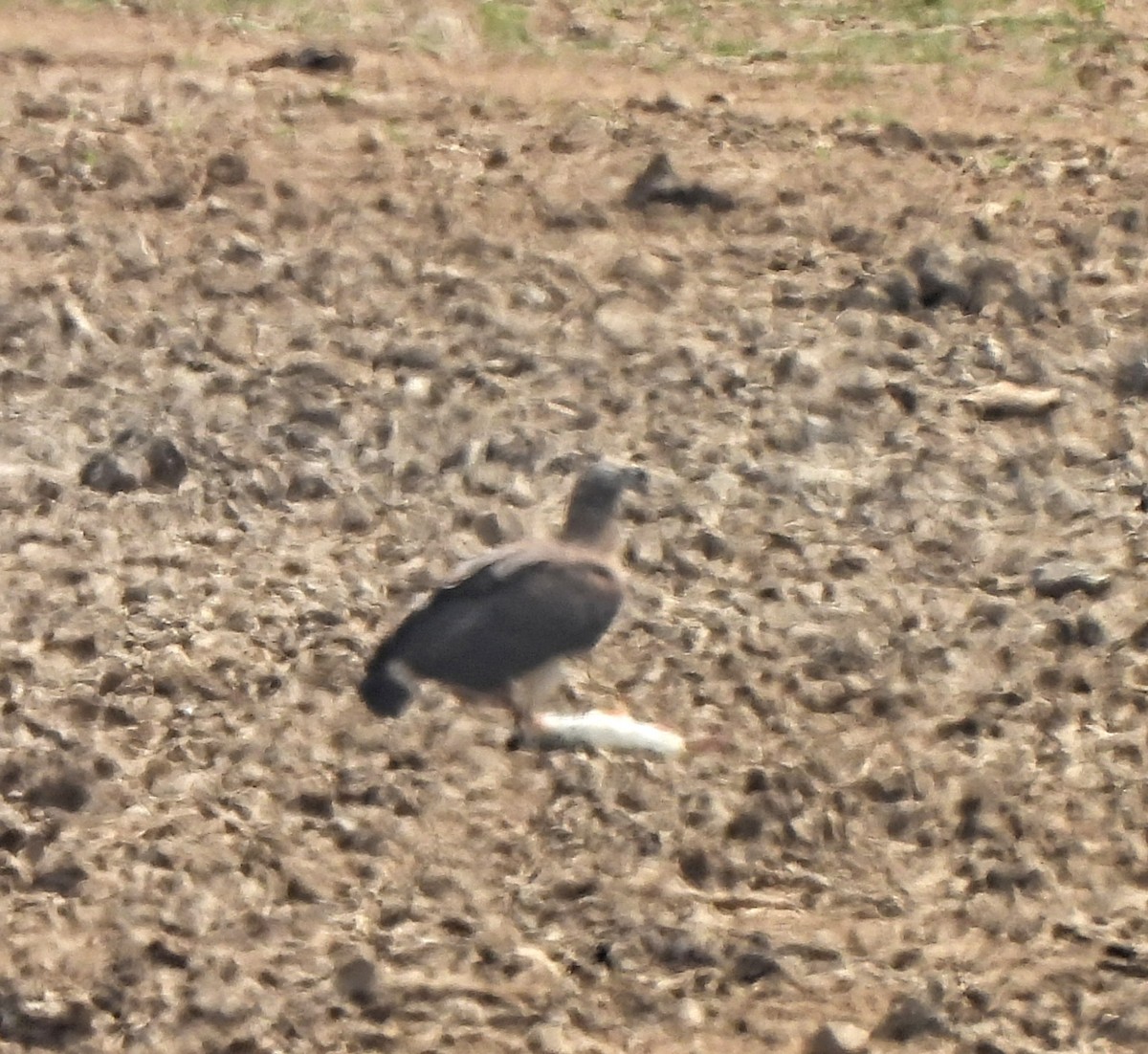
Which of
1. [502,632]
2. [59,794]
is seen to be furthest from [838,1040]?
[59,794]

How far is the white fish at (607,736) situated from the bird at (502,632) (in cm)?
5

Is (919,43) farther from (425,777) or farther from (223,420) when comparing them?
(425,777)

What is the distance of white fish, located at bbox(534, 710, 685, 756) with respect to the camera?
15.7 feet

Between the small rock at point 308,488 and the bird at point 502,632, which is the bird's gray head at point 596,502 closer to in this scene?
the bird at point 502,632

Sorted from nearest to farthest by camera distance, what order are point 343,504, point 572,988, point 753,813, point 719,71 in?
point 572,988 < point 753,813 < point 343,504 < point 719,71

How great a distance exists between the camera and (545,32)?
7.16 m

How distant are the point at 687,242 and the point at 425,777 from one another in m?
2.28

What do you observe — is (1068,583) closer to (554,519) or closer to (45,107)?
(554,519)

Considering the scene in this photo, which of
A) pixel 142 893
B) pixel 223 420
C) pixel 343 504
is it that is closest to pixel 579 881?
pixel 142 893

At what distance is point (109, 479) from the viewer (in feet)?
18.0

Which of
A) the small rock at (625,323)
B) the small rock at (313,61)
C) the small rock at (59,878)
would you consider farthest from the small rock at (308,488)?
the small rock at (313,61)

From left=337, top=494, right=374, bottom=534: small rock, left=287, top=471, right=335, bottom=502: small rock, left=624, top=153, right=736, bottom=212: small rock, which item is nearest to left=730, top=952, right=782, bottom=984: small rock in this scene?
left=337, top=494, right=374, bottom=534: small rock

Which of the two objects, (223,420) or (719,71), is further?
(719,71)

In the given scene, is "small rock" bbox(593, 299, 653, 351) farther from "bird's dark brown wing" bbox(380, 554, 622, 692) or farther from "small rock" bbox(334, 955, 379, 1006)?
"small rock" bbox(334, 955, 379, 1006)
